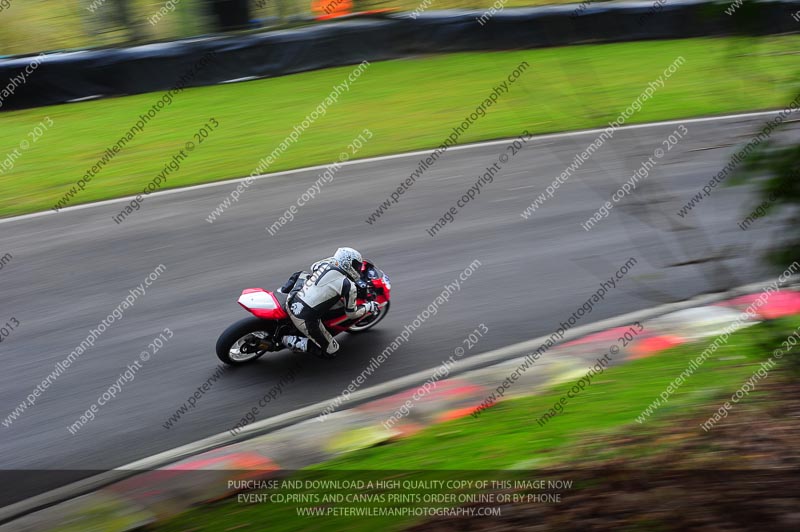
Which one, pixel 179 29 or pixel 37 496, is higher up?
pixel 179 29

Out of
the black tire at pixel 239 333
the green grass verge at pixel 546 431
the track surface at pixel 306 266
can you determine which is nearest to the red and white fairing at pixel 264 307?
the black tire at pixel 239 333

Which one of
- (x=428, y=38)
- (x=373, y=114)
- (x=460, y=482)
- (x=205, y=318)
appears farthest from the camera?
(x=428, y=38)

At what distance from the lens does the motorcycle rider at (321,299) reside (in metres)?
8.47

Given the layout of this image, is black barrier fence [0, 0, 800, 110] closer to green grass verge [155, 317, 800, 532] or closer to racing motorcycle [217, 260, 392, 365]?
racing motorcycle [217, 260, 392, 365]

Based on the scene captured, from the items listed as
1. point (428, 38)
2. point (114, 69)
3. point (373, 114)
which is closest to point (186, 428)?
point (373, 114)

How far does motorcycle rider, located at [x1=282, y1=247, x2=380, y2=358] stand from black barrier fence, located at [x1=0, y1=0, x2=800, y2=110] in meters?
10.6

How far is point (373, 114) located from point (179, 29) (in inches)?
289

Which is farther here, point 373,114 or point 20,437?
point 373,114

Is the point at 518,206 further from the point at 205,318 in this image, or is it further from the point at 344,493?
the point at 344,493

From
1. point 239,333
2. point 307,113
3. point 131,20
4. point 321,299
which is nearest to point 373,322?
point 321,299

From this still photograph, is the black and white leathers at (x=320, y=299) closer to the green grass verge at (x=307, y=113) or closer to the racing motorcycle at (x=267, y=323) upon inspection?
the racing motorcycle at (x=267, y=323)

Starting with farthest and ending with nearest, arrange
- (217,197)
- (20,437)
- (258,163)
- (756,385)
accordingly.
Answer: (258,163) < (217,197) < (20,437) < (756,385)

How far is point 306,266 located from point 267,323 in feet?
8.60

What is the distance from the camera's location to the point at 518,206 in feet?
41.6
